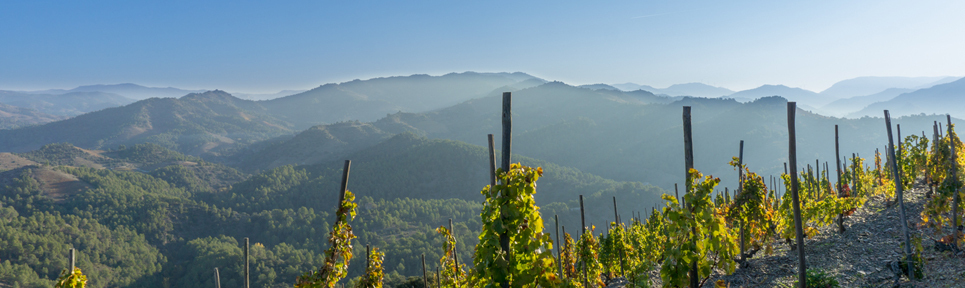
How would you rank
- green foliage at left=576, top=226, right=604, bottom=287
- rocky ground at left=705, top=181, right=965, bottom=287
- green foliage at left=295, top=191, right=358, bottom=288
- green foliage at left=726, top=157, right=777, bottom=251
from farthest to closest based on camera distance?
green foliage at left=576, top=226, right=604, bottom=287, green foliage at left=726, top=157, right=777, bottom=251, rocky ground at left=705, top=181, right=965, bottom=287, green foliage at left=295, top=191, right=358, bottom=288

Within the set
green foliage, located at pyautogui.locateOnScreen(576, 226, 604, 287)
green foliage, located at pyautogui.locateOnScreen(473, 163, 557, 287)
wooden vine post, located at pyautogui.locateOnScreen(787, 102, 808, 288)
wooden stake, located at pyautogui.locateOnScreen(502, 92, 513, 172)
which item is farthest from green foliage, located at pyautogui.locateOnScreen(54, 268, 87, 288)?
green foliage, located at pyautogui.locateOnScreen(576, 226, 604, 287)

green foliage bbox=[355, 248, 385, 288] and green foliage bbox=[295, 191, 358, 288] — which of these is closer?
green foliage bbox=[295, 191, 358, 288]

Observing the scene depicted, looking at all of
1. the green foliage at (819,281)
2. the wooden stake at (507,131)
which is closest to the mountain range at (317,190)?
Result: the green foliage at (819,281)

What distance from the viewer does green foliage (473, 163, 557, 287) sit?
3604 millimetres

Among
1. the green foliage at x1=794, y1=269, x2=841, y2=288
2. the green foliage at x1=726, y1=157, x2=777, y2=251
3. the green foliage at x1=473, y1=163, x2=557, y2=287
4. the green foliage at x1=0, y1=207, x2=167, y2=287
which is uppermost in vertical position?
the green foliage at x1=473, y1=163, x2=557, y2=287

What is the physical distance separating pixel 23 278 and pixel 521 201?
92794mm

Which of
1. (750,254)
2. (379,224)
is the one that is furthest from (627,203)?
(750,254)

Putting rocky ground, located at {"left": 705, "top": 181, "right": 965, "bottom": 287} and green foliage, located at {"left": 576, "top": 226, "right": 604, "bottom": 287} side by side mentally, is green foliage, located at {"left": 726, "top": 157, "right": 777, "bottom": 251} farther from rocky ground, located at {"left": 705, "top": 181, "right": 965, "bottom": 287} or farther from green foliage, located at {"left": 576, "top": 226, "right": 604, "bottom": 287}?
green foliage, located at {"left": 576, "top": 226, "right": 604, "bottom": 287}

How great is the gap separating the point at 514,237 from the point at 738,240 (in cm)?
680

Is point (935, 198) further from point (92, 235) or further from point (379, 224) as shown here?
point (92, 235)

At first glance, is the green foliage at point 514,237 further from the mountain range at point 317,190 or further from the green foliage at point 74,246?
the green foliage at point 74,246

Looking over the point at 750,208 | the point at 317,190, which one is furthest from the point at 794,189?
the point at 317,190

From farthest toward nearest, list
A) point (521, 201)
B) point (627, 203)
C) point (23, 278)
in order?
point (627, 203) < point (23, 278) < point (521, 201)

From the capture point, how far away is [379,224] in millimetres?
91750
